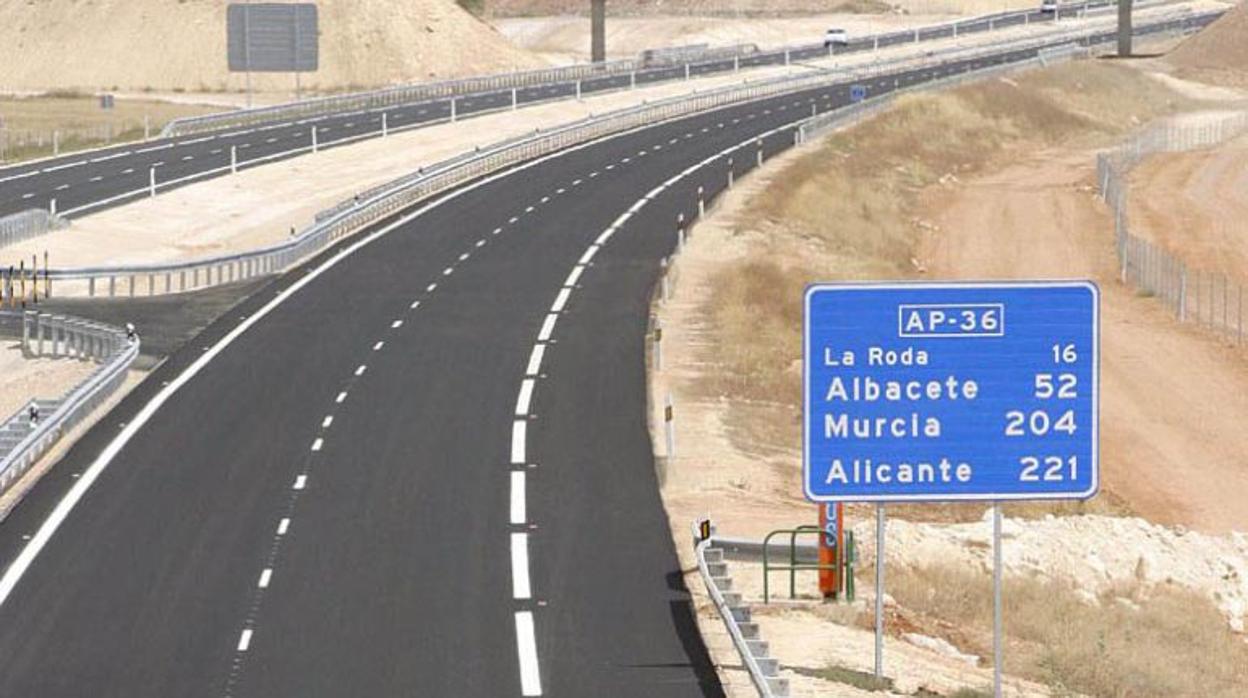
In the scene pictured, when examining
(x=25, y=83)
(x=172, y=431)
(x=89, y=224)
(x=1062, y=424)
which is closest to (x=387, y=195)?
(x=89, y=224)

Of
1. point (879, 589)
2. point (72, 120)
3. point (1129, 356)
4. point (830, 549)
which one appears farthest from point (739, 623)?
point (72, 120)

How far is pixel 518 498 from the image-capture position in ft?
134

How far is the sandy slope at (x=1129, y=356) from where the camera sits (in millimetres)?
53125

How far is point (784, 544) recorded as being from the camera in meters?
36.4

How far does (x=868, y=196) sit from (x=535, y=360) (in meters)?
43.1

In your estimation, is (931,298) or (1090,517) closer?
(931,298)

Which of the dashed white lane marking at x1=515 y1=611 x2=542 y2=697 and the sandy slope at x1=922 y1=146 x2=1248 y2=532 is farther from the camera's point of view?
the sandy slope at x1=922 y1=146 x2=1248 y2=532

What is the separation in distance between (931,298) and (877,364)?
82 cm

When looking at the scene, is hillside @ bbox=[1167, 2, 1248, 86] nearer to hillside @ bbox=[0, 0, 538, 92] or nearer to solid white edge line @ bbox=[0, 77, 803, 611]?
hillside @ bbox=[0, 0, 538, 92]

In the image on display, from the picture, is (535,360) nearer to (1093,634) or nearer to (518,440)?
(518,440)

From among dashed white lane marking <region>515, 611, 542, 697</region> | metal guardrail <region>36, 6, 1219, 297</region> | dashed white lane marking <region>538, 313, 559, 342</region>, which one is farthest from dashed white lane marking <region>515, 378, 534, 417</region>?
metal guardrail <region>36, 6, 1219, 297</region>

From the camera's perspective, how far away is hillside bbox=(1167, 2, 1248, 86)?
159 metres

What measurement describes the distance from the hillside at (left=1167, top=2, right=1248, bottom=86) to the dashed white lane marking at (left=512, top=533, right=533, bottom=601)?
126 metres

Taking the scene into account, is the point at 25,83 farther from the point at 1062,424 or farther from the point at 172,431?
the point at 1062,424
